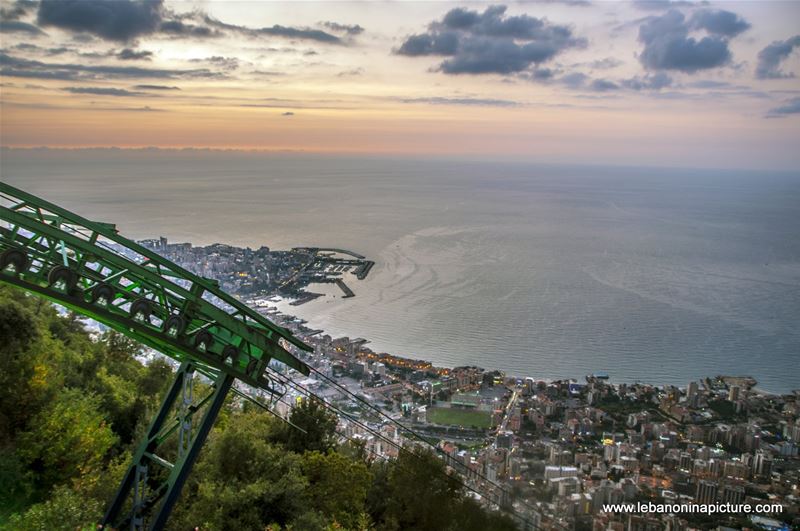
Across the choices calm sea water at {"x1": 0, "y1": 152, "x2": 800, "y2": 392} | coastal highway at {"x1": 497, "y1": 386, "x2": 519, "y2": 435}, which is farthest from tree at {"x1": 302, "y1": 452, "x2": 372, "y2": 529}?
calm sea water at {"x1": 0, "y1": 152, "x2": 800, "y2": 392}

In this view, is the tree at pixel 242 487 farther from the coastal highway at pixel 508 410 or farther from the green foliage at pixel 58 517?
the coastal highway at pixel 508 410

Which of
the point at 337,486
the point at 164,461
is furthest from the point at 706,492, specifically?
the point at 164,461

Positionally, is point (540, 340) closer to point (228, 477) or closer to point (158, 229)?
point (228, 477)

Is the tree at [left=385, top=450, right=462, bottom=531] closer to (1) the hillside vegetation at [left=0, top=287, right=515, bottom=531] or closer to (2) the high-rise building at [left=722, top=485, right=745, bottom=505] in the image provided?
(1) the hillside vegetation at [left=0, top=287, right=515, bottom=531]

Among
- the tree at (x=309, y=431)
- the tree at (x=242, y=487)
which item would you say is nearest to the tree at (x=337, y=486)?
the tree at (x=242, y=487)

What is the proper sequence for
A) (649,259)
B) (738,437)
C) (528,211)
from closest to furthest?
(738,437) < (649,259) < (528,211)

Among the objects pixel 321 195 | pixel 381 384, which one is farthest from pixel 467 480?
pixel 321 195
